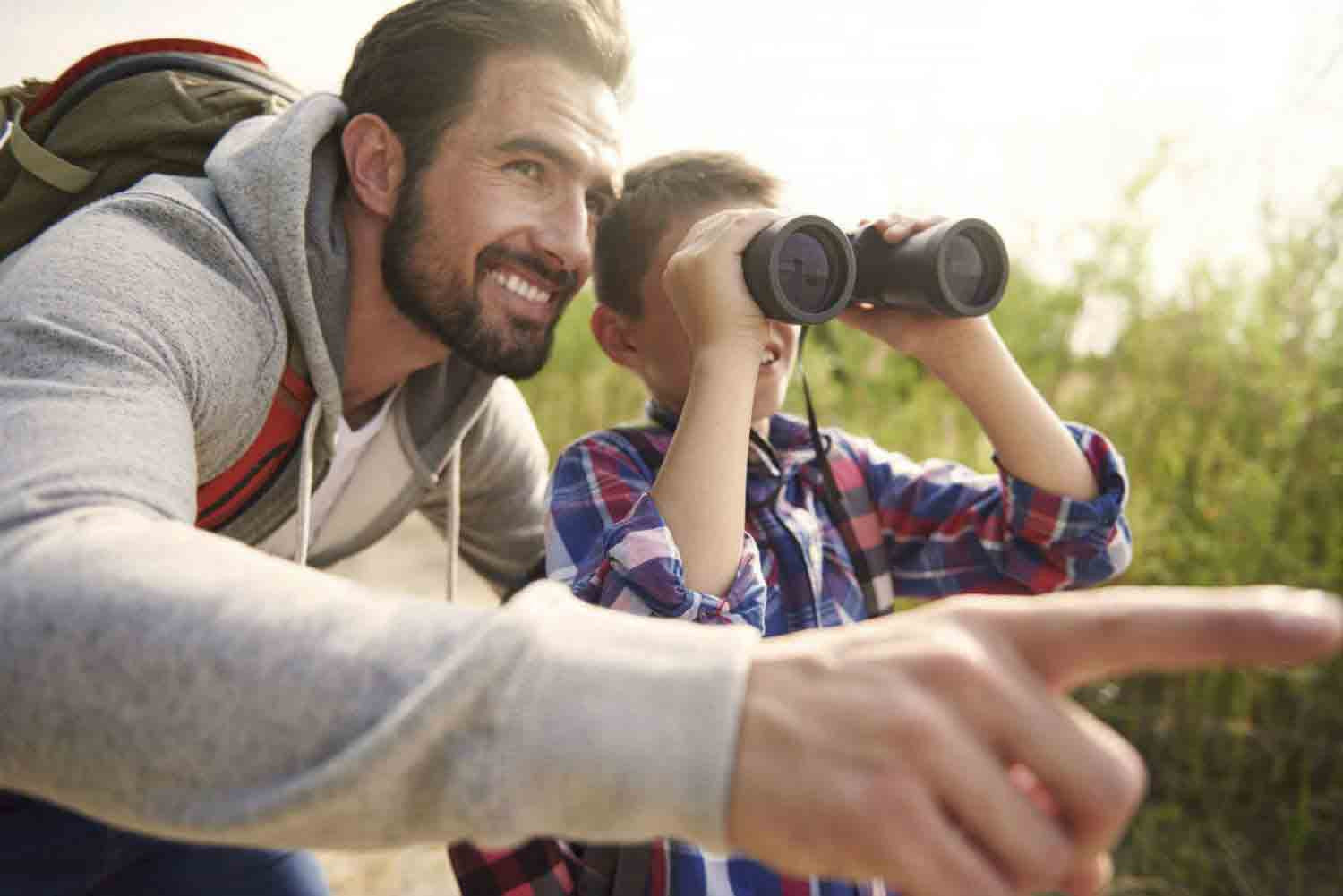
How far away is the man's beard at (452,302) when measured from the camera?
78.4 inches

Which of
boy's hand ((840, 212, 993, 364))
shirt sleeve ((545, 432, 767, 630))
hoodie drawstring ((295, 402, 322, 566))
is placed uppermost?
boy's hand ((840, 212, 993, 364))

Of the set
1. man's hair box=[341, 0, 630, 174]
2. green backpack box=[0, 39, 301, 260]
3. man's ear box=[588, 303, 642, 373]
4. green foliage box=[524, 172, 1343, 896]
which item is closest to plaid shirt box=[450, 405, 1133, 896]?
man's ear box=[588, 303, 642, 373]

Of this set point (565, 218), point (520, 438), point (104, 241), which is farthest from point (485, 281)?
point (104, 241)

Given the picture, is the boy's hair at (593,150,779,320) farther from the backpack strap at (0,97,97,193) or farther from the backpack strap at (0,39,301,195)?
the backpack strap at (0,97,97,193)

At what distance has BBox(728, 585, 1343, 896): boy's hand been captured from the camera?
0.54m

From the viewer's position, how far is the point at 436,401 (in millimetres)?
2162

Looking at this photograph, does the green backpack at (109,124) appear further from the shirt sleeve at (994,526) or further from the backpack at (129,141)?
the shirt sleeve at (994,526)

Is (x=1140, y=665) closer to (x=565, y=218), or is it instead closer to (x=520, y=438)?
(x=565, y=218)

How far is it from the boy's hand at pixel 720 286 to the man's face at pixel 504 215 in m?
0.54

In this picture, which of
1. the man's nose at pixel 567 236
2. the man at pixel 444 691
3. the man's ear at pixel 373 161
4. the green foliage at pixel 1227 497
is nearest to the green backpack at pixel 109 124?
the man's ear at pixel 373 161

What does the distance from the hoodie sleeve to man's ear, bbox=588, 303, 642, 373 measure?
1.15 metres

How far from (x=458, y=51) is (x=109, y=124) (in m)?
0.65

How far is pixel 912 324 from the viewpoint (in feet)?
5.90

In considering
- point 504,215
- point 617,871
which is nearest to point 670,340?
point 504,215
